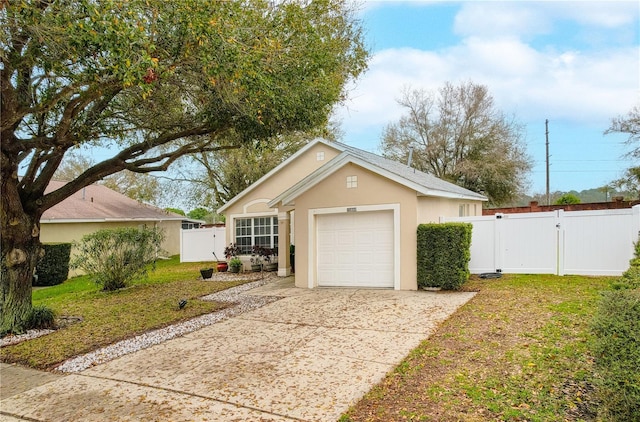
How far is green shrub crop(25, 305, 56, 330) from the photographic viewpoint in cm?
855

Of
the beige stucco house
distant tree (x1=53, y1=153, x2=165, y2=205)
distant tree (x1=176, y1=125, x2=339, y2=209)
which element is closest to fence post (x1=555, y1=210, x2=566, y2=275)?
the beige stucco house

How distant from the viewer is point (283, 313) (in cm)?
893

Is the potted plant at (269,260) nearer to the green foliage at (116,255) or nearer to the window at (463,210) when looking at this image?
the green foliage at (116,255)

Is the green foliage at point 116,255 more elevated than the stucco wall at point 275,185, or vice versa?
the stucco wall at point 275,185

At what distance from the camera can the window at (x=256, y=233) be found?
56.3ft

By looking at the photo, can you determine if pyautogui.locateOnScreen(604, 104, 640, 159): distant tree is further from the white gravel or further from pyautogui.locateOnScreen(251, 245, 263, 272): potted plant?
the white gravel

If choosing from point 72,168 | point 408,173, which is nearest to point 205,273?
point 408,173

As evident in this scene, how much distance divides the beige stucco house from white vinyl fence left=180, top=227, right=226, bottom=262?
130cm

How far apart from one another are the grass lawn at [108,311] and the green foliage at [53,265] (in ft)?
2.85

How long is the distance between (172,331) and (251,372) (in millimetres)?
3322

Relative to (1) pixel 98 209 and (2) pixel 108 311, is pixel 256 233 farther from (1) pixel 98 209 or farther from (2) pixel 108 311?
(1) pixel 98 209

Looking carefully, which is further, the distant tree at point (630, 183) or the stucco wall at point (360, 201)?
the distant tree at point (630, 183)

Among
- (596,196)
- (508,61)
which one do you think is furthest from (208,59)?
(596,196)

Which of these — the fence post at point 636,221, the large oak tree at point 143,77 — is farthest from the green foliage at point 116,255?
the fence post at point 636,221
